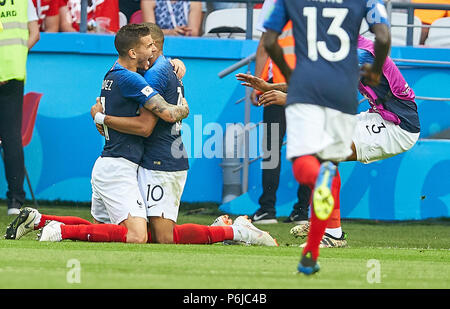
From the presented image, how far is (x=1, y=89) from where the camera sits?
1032 cm

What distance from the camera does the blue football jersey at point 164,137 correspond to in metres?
7.91

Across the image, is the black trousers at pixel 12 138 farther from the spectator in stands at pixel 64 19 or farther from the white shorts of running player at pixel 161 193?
the white shorts of running player at pixel 161 193

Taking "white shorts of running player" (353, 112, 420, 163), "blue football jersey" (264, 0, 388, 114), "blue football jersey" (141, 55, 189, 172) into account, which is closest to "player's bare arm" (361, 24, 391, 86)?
"blue football jersey" (264, 0, 388, 114)

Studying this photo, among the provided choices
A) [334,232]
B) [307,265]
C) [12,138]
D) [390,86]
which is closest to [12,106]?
[12,138]

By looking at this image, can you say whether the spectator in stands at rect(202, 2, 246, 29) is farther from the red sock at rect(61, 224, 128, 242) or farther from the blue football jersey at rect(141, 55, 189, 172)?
the red sock at rect(61, 224, 128, 242)

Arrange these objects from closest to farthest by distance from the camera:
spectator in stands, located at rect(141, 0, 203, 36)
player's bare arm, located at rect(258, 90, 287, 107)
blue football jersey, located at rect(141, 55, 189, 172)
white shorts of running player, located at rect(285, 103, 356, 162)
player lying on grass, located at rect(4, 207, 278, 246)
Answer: white shorts of running player, located at rect(285, 103, 356, 162)
player's bare arm, located at rect(258, 90, 287, 107)
player lying on grass, located at rect(4, 207, 278, 246)
blue football jersey, located at rect(141, 55, 189, 172)
spectator in stands, located at rect(141, 0, 203, 36)

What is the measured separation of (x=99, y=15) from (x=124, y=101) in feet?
15.6

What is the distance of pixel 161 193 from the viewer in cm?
→ 788

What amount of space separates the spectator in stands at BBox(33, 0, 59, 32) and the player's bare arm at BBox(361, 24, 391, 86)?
6.72 m

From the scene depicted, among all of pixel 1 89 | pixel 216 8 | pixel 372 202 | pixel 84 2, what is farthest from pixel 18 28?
pixel 372 202

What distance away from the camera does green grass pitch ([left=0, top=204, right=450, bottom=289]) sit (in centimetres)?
520

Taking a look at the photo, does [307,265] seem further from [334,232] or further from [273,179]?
[273,179]

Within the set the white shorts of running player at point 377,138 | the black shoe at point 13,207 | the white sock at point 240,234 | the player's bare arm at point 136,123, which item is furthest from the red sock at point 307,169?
the black shoe at point 13,207
